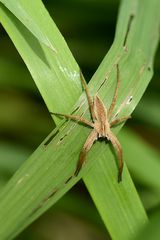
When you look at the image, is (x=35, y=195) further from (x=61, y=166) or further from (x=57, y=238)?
(x=57, y=238)

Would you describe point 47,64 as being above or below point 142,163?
above

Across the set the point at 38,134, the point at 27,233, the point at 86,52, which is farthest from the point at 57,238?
the point at 86,52

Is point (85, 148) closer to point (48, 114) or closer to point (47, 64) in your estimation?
point (47, 64)

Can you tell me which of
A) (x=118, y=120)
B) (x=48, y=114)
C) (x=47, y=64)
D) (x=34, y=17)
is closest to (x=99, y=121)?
(x=118, y=120)

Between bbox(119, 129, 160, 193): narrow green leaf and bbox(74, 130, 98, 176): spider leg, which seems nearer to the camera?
bbox(74, 130, 98, 176): spider leg

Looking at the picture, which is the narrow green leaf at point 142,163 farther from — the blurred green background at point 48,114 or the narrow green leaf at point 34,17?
the narrow green leaf at point 34,17

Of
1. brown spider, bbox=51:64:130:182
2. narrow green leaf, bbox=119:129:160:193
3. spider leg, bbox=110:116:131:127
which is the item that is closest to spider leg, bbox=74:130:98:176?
brown spider, bbox=51:64:130:182

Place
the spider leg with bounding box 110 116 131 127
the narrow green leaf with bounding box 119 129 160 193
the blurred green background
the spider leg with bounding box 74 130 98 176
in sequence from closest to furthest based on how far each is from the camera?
the spider leg with bounding box 74 130 98 176, the spider leg with bounding box 110 116 131 127, the narrow green leaf with bounding box 119 129 160 193, the blurred green background

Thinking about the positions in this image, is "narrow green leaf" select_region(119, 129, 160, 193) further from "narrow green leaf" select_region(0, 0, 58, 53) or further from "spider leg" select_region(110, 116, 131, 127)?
"narrow green leaf" select_region(0, 0, 58, 53)
